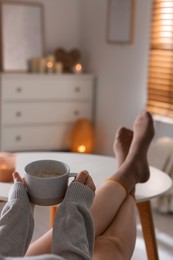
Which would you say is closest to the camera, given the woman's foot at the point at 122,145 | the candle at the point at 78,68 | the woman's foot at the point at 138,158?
the woman's foot at the point at 138,158

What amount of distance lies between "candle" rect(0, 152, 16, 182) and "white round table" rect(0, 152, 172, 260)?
0.03 metres

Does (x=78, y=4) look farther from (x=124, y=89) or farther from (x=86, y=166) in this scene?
(x=86, y=166)

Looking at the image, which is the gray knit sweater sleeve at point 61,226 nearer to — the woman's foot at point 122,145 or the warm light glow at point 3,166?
the warm light glow at point 3,166

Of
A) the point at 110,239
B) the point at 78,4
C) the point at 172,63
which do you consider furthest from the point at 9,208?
the point at 78,4

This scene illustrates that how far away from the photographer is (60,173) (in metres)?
1.11

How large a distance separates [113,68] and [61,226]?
117 inches

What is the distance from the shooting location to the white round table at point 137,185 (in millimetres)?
1686

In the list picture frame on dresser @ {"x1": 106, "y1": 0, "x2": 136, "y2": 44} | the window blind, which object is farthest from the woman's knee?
picture frame on dresser @ {"x1": 106, "y1": 0, "x2": 136, "y2": 44}

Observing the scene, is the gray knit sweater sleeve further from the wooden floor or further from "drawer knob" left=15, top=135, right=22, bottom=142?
"drawer knob" left=15, top=135, right=22, bottom=142

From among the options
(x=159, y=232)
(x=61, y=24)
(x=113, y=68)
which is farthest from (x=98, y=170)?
(x=61, y=24)

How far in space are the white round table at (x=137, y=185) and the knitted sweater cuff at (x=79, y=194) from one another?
62 centimetres

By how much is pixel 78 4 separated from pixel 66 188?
3445 millimetres

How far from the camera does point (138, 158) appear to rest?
5.53 ft

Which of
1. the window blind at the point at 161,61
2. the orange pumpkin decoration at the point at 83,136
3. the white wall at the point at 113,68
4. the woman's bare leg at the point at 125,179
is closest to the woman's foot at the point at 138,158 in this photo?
the woman's bare leg at the point at 125,179
